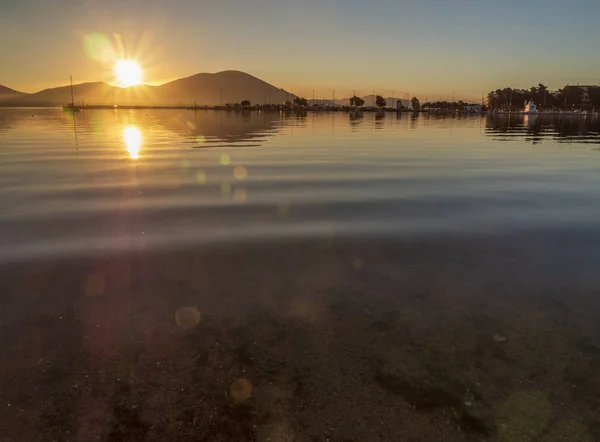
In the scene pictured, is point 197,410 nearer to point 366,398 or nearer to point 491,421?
point 366,398

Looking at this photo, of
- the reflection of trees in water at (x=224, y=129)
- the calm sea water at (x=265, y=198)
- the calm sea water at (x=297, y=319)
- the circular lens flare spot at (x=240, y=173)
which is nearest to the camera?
the calm sea water at (x=297, y=319)

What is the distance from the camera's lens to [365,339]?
5.89 meters

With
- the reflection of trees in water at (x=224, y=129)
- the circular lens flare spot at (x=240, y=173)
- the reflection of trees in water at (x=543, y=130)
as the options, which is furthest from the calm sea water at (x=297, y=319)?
the reflection of trees in water at (x=543, y=130)

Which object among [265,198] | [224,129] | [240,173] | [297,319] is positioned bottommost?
[297,319]

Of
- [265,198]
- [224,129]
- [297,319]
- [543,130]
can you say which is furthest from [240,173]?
[543,130]

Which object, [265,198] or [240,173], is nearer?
[265,198]

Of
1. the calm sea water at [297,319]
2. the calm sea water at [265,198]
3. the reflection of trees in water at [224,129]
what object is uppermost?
the reflection of trees in water at [224,129]

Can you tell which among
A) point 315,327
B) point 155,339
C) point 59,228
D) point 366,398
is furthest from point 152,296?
point 59,228

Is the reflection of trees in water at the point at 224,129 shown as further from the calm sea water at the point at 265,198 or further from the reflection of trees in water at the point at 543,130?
the reflection of trees in water at the point at 543,130

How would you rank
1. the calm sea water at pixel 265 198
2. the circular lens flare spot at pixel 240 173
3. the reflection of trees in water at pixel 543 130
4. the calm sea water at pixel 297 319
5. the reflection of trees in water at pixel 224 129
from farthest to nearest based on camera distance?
the reflection of trees in water at pixel 543 130, the reflection of trees in water at pixel 224 129, the circular lens flare spot at pixel 240 173, the calm sea water at pixel 265 198, the calm sea water at pixel 297 319

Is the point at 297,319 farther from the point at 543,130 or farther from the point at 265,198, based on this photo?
the point at 543,130

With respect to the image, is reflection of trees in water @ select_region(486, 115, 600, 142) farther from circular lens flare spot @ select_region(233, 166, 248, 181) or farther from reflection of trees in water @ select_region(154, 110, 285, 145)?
circular lens flare spot @ select_region(233, 166, 248, 181)

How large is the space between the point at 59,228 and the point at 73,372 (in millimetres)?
7049

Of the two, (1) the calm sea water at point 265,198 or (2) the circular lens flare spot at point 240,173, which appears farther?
(2) the circular lens flare spot at point 240,173
